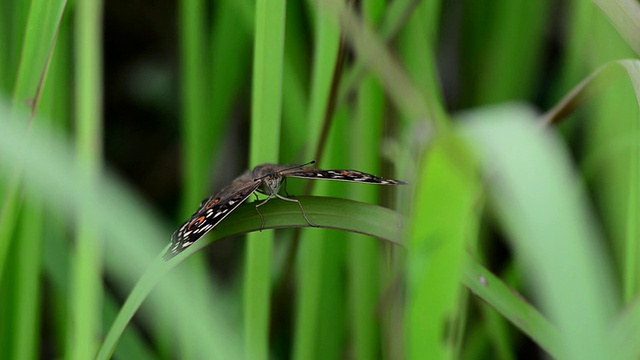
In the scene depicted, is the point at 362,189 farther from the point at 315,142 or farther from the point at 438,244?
the point at 438,244

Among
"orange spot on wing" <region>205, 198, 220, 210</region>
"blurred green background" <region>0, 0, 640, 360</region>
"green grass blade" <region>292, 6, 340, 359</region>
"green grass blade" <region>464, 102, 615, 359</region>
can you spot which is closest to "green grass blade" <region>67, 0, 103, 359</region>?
"blurred green background" <region>0, 0, 640, 360</region>

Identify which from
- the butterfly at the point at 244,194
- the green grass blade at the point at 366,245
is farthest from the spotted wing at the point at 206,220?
the green grass blade at the point at 366,245

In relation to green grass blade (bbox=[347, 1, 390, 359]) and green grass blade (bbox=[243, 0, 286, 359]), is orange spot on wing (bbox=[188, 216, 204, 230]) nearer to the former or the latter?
green grass blade (bbox=[243, 0, 286, 359])

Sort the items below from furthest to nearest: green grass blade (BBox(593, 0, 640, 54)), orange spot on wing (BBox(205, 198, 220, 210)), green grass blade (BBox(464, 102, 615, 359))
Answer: orange spot on wing (BBox(205, 198, 220, 210)), green grass blade (BBox(593, 0, 640, 54)), green grass blade (BBox(464, 102, 615, 359))

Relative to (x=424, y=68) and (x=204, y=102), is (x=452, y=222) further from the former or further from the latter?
(x=204, y=102)

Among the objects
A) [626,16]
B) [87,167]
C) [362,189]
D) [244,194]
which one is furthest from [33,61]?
[626,16]

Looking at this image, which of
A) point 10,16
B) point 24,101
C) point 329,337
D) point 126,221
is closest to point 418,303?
point 126,221
